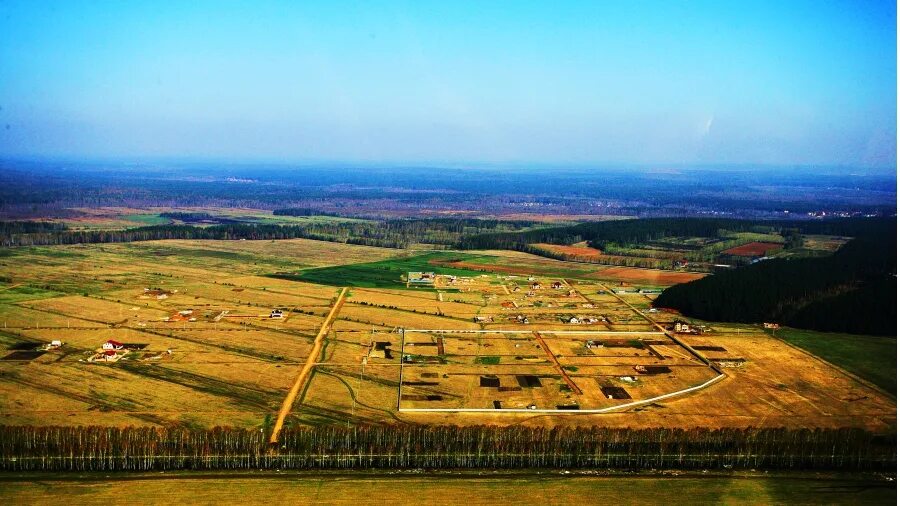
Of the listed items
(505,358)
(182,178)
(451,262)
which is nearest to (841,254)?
(451,262)

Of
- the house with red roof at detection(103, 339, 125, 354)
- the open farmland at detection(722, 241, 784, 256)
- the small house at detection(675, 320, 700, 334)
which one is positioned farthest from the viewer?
the open farmland at detection(722, 241, 784, 256)

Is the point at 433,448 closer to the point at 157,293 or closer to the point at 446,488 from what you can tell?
the point at 446,488

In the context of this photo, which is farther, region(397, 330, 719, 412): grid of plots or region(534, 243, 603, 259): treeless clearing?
region(534, 243, 603, 259): treeless clearing

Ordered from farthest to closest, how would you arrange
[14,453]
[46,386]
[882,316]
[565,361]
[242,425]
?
1. [882,316]
2. [565,361]
3. [46,386]
4. [242,425]
5. [14,453]

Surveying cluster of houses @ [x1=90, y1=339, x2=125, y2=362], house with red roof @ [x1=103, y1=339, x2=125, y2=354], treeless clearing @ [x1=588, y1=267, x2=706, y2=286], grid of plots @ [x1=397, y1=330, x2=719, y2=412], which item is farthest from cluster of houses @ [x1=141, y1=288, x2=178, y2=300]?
treeless clearing @ [x1=588, y1=267, x2=706, y2=286]

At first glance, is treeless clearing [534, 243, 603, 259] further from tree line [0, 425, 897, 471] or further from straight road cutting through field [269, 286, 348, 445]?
tree line [0, 425, 897, 471]

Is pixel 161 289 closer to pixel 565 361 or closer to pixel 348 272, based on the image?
pixel 348 272

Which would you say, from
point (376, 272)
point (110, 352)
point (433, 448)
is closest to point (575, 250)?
point (376, 272)
